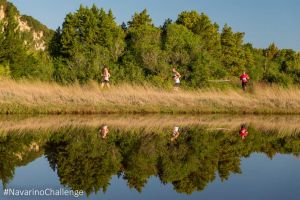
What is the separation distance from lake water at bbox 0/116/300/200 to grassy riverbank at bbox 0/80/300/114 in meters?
4.67

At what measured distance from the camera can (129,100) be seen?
20.7 meters

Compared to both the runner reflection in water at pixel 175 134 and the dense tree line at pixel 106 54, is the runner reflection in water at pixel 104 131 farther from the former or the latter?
the dense tree line at pixel 106 54

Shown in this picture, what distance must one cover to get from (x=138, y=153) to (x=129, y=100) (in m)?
11.3

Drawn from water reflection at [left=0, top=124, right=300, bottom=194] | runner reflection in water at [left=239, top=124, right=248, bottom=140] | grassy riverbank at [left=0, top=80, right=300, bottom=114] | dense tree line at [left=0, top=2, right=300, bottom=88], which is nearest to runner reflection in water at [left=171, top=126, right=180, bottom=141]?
water reflection at [left=0, top=124, right=300, bottom=194]

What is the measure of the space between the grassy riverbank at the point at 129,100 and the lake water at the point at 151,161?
4669 mm

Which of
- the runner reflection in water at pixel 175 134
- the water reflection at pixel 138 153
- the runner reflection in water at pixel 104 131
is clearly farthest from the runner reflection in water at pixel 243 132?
the runner reflection in water at pixel 104 131

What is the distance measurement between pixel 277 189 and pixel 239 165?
5.32 feet

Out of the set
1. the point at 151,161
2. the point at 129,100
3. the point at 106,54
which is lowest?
the point at 151,161

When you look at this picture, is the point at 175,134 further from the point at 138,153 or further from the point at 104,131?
the point at 138,153

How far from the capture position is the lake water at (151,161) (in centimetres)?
663

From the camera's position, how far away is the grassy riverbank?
1897 centimetres

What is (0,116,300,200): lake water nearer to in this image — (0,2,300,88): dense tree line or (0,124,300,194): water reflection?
(0,124,300,194): water reflection

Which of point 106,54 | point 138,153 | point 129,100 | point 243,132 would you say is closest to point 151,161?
point 138,153

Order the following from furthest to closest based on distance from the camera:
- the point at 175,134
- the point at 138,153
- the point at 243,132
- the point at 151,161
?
the point at 243,132 < the point at 175,134 < the point at 138,153 < the point at 151,161
